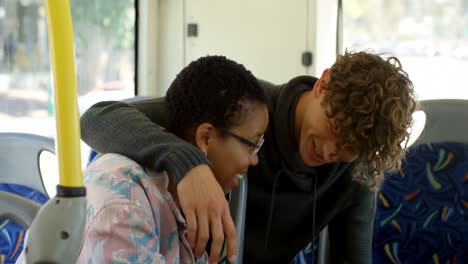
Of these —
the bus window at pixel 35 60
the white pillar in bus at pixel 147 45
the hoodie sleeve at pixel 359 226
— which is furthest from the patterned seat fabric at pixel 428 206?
the white pillar in bus at pixel 147 45

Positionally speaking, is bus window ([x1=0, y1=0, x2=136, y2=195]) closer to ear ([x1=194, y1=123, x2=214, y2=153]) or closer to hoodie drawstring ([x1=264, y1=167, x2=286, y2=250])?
hoodie drawstring ([x1=264, y1=167, x2=286, y2=250])

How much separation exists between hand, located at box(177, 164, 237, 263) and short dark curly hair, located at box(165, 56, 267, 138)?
0.65 ft

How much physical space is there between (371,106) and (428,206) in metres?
0.68

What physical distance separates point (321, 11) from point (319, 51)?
24 cm

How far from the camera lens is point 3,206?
0.69 metres

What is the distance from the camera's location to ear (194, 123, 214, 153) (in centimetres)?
99

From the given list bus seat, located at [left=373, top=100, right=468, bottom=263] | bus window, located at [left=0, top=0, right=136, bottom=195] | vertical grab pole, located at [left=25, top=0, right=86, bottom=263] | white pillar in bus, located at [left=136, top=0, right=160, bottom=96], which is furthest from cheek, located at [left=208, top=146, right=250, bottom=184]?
white pillar in bus, located at [left=136, top=0, right=160, bottom=96]

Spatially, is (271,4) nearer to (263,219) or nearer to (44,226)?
(263,219)

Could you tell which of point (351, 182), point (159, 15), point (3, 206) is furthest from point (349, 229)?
point (159, 15)

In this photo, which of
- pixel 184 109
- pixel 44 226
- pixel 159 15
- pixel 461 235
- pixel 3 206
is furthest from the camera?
pixel 159 15

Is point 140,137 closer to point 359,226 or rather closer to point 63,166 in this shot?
point 63,166

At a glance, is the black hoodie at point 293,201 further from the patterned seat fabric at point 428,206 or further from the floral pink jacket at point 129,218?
the floral pink jacket at point 129,218

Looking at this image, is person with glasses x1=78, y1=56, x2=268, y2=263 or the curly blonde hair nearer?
person with glasses x1=78, y1=56, x2=268, y2=263

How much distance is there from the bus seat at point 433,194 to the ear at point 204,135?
871 mm
